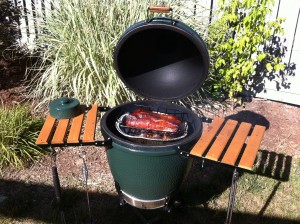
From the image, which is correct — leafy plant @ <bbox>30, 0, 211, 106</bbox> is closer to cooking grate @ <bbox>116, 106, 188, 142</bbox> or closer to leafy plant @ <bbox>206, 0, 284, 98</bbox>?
leafy plant @ <bbox>206, 0, 284, 98</bbox>

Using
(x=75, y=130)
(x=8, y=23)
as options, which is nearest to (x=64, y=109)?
(x=75, y=130)

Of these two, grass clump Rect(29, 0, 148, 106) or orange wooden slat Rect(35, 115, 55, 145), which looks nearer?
orange wooden slat Rect(35, 115, 55, 145)

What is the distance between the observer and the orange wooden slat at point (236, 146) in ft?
7.39

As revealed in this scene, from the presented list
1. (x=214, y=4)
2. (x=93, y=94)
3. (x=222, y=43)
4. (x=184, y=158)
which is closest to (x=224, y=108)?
(x=222, y=43)

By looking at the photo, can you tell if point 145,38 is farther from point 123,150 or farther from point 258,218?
point 258,218

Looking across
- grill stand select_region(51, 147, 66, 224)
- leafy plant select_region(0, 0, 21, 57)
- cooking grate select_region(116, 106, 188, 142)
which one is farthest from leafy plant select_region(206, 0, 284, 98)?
leafy plant select_region(0, 0, 21, 57)

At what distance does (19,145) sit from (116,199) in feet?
3.74

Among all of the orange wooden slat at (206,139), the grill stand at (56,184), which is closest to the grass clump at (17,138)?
the grill stand at (56,184)

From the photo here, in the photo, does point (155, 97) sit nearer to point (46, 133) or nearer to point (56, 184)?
point (46, 133)

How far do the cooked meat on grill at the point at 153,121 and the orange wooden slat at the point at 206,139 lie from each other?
22 cm

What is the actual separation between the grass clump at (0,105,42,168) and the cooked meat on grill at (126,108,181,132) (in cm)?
137

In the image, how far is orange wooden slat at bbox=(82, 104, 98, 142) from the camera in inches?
96.0

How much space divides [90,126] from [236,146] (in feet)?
3.47

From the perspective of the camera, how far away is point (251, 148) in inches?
95.3
